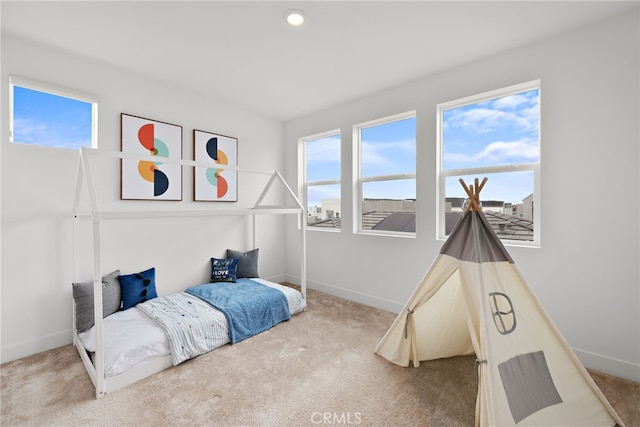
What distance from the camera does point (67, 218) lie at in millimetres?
2537

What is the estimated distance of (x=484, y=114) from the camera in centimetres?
275

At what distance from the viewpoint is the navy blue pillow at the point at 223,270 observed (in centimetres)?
347

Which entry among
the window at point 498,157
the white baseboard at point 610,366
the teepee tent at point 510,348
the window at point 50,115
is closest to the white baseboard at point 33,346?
the window at point 50,115

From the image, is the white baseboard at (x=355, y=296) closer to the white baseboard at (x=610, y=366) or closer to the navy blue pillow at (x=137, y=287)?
the white baseboard at (x=610, y=366)

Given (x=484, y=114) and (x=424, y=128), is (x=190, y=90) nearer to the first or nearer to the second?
(x=424, y=128)

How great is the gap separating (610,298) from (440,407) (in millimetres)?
1519

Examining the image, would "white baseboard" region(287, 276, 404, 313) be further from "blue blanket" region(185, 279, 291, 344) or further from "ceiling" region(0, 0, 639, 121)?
"ceiling" region(0, 0, 639, 121)

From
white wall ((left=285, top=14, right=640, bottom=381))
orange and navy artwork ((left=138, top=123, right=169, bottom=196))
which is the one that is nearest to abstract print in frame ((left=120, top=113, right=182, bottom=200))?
orange and navy artwork ((left=138, top=123, right=169, bottom=196))

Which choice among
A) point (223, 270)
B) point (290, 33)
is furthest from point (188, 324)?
point (290, 33)

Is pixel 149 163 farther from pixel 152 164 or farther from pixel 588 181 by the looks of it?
pixel 588 181

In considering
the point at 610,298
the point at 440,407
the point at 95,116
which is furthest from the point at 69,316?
the point at 610,298

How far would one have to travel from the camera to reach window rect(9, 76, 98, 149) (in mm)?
2348

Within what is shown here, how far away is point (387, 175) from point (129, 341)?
115 inches

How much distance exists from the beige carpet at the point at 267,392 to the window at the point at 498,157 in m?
1.27
